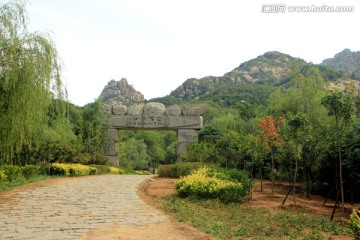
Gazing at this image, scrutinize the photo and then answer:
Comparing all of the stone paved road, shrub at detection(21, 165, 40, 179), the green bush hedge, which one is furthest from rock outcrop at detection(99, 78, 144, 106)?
the stone paved road

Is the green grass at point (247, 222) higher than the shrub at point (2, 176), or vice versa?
the shrub at point (2, 176)

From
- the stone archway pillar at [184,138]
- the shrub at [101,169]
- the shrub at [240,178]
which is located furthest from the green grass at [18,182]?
the stone archway pillar at [184,138]

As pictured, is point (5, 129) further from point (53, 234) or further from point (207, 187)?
point (207, 187)

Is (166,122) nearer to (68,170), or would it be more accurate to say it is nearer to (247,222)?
(68,170)

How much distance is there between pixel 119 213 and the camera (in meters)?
6.20

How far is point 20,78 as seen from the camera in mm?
7230

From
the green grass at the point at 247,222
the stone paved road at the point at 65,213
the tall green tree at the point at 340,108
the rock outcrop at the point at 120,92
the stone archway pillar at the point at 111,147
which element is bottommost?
the green grass at the point at 247,222

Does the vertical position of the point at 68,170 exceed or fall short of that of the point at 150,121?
it falls short

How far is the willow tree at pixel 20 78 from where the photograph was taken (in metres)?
7.13

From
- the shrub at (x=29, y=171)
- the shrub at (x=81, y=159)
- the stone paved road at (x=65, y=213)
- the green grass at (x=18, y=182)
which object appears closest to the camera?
the stone paved road at (x=65, y=213)

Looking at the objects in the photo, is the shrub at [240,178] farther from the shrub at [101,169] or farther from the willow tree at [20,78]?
the shrub at [101,169]

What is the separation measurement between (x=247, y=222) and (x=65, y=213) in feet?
11.2

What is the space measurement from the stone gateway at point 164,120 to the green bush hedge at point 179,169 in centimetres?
379

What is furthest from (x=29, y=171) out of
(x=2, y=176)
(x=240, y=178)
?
(x=240, y=178)
